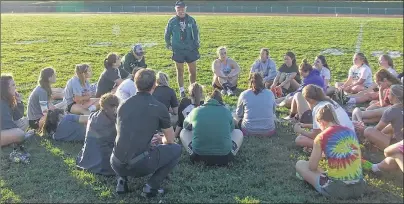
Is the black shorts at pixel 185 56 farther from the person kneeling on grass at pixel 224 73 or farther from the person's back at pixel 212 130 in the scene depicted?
the person's back at pixel 212 130

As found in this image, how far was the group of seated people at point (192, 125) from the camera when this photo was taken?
557 centimetres

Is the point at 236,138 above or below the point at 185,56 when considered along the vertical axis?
below

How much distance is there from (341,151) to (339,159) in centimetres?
10

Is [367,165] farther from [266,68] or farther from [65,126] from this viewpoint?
[266,68]

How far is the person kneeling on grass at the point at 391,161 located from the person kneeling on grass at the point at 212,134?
194 cm

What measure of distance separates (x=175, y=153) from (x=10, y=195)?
7.22 feet

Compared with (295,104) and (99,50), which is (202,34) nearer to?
(99,50)

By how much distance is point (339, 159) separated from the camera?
552 centimetres

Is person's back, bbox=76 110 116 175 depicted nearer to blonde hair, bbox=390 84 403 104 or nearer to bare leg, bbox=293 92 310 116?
bare leg, bbox=293 92 310 116

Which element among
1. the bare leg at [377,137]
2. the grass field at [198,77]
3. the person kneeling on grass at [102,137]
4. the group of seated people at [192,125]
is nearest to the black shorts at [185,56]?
the grass field at [198,77]

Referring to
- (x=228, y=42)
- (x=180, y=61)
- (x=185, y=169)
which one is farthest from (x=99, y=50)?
(x=185, y=169)

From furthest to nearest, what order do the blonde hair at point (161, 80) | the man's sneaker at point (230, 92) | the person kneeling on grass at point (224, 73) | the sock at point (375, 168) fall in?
the person kneeling on grass at point (224, 73) < the man's sneaker at point (230, 92) < the blonde hair at point (161, 80) < the sock at point (375, 168)

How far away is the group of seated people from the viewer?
5574 mm

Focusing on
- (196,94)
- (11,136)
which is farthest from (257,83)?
(11,136)
